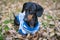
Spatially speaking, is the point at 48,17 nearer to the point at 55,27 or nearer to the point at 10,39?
the point at 55,27

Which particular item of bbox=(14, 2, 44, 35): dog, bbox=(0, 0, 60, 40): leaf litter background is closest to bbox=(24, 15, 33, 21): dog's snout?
bbox=(14, 2, 44, 35): dog

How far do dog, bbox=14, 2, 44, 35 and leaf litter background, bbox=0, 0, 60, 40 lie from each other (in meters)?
0.11

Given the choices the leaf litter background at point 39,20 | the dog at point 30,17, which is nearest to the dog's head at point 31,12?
the dog at point 30,17

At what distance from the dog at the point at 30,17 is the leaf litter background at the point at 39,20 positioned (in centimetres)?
11

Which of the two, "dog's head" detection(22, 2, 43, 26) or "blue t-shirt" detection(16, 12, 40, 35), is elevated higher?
"dog's head" detection(22, 2, 43, 26)

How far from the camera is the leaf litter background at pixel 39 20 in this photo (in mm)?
4230

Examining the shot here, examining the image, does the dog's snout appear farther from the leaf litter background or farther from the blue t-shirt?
the leaf litter background

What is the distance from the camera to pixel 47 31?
14.6 ft

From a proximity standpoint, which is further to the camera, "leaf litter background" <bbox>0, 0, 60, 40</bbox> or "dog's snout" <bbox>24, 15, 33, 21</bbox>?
"leaf litter background" <bbox>0, 0, 60, 40</bbox>

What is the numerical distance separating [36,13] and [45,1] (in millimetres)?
2056

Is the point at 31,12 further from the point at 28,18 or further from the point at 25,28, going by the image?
the point at 25,28

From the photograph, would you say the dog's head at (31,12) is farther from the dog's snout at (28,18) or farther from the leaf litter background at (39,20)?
the leaf litter background at (39,20)

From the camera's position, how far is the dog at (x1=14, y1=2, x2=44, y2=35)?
13.4 feet

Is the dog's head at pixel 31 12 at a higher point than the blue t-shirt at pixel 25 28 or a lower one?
higher
